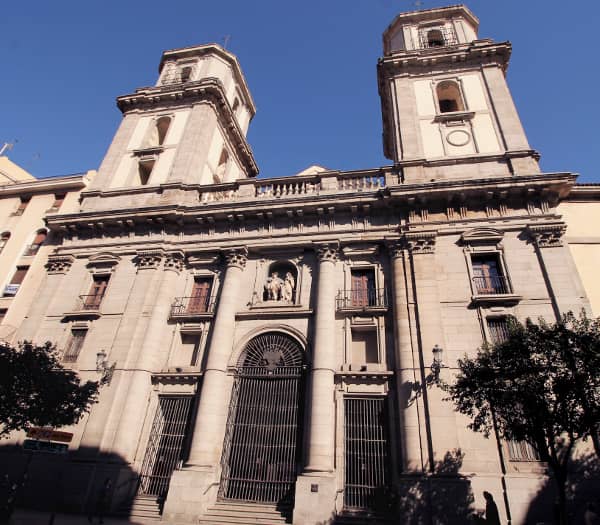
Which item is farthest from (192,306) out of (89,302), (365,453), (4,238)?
(4,238)

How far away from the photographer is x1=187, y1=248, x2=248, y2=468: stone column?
49.5 ft

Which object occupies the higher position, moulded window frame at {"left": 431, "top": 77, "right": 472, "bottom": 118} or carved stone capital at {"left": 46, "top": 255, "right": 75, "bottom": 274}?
moulded window frame at {"left": 431, "top": 77, "right": 472, "bottom": 118}

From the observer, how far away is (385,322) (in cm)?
1666

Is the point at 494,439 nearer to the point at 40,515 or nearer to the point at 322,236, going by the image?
the point at 322,236

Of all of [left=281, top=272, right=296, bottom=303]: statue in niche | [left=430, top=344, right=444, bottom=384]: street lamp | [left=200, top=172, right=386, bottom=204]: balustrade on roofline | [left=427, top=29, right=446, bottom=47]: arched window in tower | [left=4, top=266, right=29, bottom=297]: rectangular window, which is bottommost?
[left=430, top=344, right=444, bottom=384]: street lamp

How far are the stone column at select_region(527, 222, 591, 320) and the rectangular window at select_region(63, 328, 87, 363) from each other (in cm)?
2004

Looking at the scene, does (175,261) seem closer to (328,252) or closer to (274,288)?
(274,288)

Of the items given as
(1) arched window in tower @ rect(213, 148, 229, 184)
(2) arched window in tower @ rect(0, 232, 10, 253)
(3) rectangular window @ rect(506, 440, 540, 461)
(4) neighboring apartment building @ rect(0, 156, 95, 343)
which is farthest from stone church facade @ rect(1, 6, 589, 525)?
(2) arched window in tower @ rect(0, 232, 10, 253)

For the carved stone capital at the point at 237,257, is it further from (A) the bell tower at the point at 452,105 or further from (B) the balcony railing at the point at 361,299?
(A) the bell tower at the point at 452,105

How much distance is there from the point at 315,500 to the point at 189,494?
441 centimetres

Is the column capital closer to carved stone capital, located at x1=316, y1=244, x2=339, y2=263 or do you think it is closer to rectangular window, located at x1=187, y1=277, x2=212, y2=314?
carved stone capital, located at x1=316, y1=244, x2=339, y2=263

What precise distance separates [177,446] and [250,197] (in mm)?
12242

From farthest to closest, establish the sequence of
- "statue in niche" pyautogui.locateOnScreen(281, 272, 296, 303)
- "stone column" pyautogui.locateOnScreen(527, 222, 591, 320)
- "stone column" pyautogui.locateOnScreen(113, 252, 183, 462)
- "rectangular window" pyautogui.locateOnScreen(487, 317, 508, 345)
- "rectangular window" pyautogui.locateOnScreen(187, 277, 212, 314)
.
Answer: "rectangular window" pyautogui.locateOnScreen(187, 277, 212, 314) → "statue in niche" pyautogui.locateOnScreen(281, 272, 296, 303) → "stone column" pyautogui.locateOnScreen(113, 252, 183, 462) → "rectangular window" pyautogui.locateOnScreen(487, 317, 508, 345) → "stone column" pyautogui.locateOnScreen(527, 222, 591, 320)

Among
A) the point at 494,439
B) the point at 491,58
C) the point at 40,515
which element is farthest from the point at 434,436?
the point at 491,58
